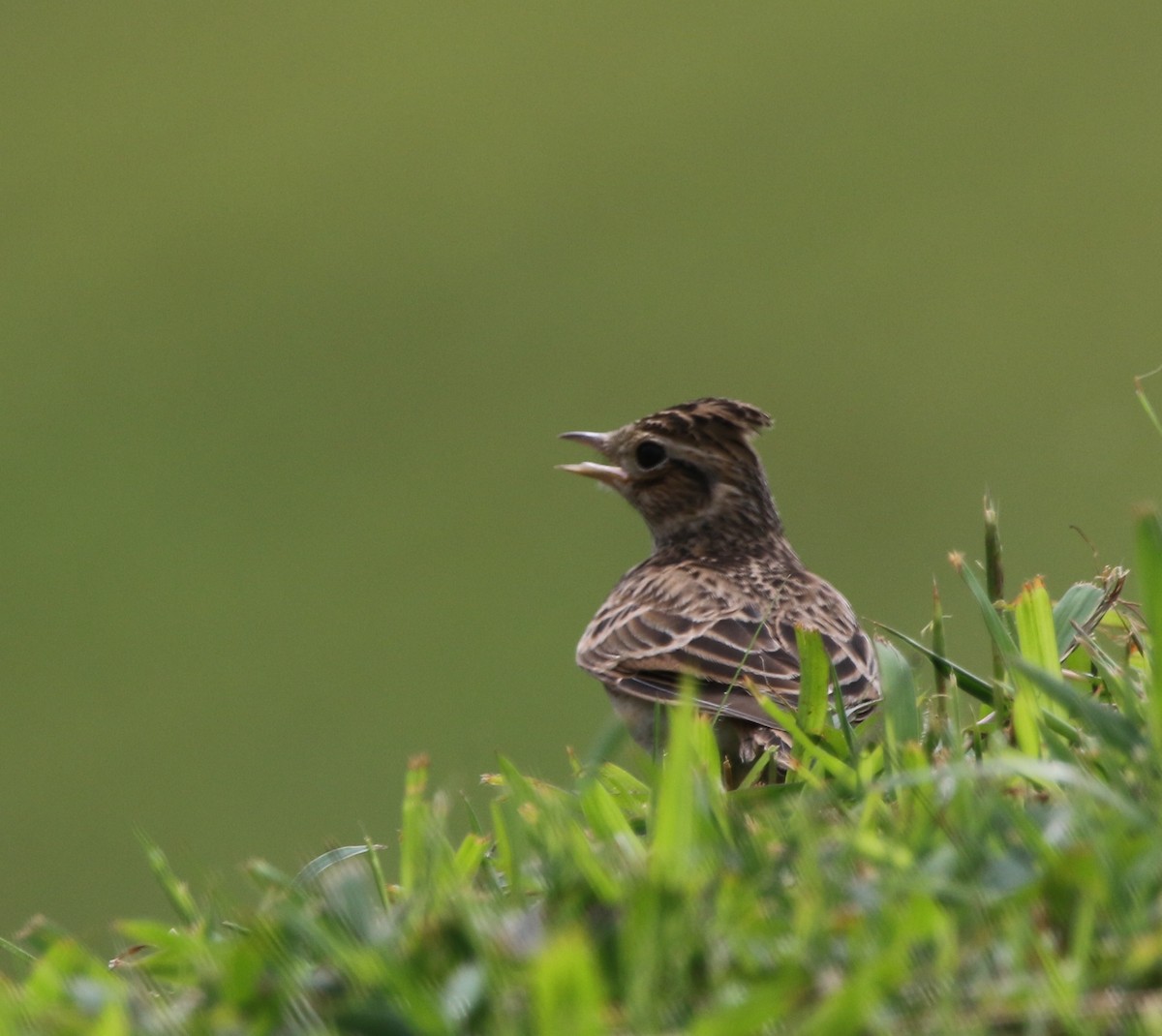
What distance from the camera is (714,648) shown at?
18.1 ft

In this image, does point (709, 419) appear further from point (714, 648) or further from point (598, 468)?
point (714, 648)

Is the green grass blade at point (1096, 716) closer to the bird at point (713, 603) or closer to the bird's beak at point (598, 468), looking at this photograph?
the bird at point (713, 603)

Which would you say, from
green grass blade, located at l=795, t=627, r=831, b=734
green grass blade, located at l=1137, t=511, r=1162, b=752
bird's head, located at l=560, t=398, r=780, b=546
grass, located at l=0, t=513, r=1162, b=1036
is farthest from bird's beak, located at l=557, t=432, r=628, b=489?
green grass blade, located at l=1137, t=511, r=1162, b=752

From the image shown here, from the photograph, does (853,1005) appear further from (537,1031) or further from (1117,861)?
(1117,861)

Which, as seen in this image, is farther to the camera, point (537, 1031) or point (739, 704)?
point (739, 704)

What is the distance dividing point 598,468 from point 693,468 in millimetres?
368

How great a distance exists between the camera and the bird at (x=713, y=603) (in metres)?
4.97

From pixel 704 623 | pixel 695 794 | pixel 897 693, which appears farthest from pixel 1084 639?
pixel 704 623

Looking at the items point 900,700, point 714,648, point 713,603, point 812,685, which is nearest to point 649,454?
point 713,603

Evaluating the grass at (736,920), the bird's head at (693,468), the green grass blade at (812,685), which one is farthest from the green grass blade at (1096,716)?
the bird's head at (693,468)

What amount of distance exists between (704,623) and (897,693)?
92.3 inches

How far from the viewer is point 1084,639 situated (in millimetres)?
3201

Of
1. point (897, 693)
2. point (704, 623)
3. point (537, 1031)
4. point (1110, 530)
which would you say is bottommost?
point (1110, 530)

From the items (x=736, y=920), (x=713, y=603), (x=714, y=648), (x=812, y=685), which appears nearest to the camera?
(x=736, y=920)
